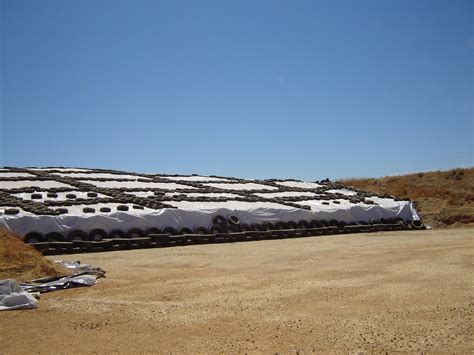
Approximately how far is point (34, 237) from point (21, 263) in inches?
299

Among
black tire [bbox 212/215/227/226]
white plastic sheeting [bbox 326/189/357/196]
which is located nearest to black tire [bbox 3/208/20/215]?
black tire [bbox 212/215/227/226]

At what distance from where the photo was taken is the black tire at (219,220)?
21.2 m

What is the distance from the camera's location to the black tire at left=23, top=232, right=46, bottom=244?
1659cm

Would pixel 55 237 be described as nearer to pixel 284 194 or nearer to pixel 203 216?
pixel 203 216

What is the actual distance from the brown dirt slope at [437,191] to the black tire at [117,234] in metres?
18.8

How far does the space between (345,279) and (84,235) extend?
1105 centimetres

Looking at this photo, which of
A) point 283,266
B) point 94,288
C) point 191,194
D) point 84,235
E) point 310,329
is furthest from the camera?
point 191,194

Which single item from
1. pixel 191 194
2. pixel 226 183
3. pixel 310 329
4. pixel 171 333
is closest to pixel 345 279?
pixel 310 329

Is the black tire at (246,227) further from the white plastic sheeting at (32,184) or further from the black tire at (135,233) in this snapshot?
the white plastic sheeting at (32,184)

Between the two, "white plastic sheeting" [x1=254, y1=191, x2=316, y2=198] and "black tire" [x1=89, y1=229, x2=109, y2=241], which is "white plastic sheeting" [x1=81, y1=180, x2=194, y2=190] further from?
"black tire" [x1=89, y1=229, x2=109, y2=241]

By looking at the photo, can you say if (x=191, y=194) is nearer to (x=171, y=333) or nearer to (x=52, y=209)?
(x=52, y=209)

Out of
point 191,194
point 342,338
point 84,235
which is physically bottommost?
point 342,338

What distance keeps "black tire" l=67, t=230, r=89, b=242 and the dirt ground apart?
634 centimetres

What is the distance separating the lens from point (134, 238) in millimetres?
18422
